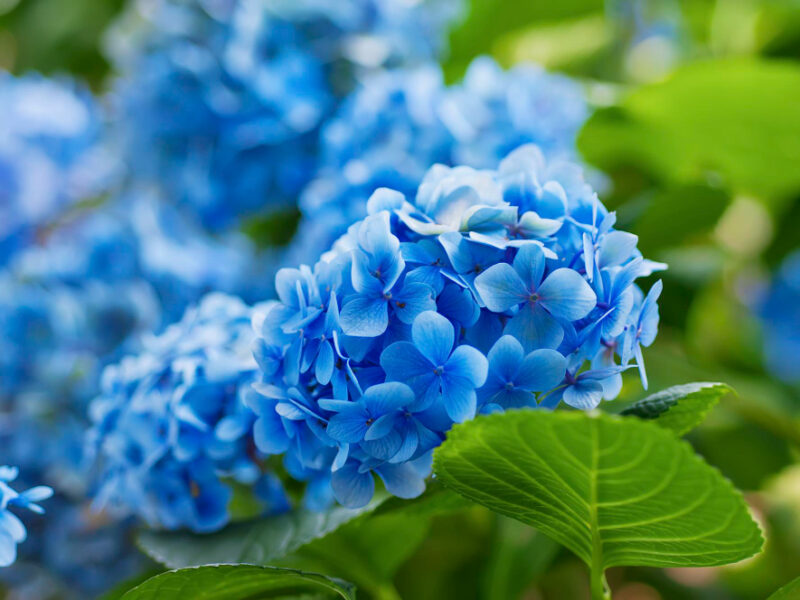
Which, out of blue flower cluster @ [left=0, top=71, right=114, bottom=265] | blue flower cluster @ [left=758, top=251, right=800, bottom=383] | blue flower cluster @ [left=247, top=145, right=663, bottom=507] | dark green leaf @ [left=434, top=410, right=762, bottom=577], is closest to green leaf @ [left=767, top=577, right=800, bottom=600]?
dark green leaf @ [left=434, top=410, right=762, bottom=577]

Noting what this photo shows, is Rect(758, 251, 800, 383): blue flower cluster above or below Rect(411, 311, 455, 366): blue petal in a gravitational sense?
below

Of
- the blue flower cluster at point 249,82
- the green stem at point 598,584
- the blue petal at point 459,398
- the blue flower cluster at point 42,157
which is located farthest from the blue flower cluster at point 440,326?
the blue flower cluster at point 42,157

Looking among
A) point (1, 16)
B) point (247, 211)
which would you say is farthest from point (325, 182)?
point (1, 16)

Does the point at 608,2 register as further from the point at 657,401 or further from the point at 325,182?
the point at 657,401

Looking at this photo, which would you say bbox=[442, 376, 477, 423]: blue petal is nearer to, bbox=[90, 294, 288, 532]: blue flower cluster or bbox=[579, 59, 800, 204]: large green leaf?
bbox=[90, 294, 288, 532]: blue flower cluster

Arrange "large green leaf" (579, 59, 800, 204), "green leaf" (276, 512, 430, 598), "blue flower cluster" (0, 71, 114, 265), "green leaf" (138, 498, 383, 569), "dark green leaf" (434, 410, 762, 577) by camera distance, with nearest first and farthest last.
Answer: "dark green leaf" (434, 410, 762, 577) < "green leaf" (138, 498, 383, 569) < "green leaf" (276, 512, 430, 598) < "large green leaf" (579, 59, 800, 204) < "blue flower cluster" (0, 71, 114, 265)
